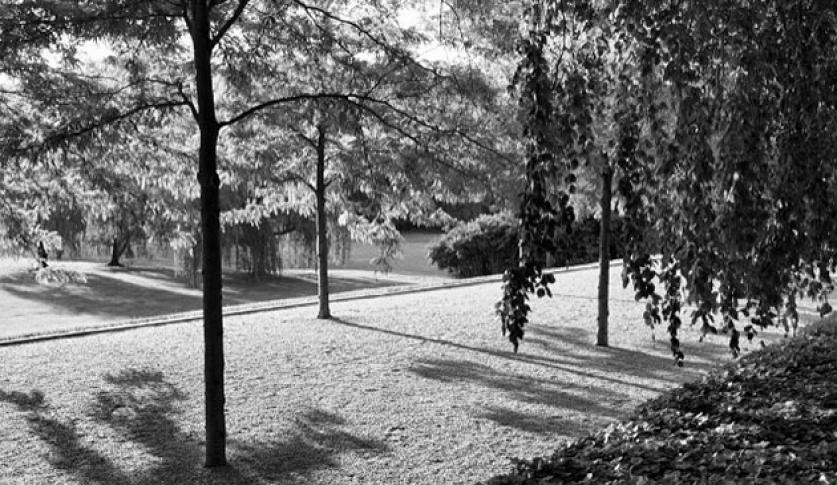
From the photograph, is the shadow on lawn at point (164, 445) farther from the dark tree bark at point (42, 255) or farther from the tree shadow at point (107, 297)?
the tree shadow at point (107, 297)

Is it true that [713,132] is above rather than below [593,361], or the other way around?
above

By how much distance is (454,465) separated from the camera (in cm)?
596

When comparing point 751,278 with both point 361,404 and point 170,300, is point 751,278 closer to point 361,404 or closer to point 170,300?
point 361,404

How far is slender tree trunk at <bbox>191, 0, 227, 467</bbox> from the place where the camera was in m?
6.16

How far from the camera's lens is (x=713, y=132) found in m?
3.22

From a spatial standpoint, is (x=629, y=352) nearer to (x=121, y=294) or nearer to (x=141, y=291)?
(x=121, y=294)

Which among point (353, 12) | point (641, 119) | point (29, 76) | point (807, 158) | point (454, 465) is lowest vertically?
point (454, 465)

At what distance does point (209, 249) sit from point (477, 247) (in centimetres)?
1777

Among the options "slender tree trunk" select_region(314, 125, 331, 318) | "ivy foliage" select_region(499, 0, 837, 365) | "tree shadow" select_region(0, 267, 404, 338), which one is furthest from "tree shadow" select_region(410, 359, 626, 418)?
"tree shadow" select_region(0, 267, 404, 338)

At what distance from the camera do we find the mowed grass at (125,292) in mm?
16409

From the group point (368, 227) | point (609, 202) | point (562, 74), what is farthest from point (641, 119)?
point (368, 227)

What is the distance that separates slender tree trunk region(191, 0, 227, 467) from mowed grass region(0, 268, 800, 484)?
1.01 feet

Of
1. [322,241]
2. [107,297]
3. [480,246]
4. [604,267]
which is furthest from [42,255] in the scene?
[480,246]

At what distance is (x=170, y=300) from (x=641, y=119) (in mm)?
16861
